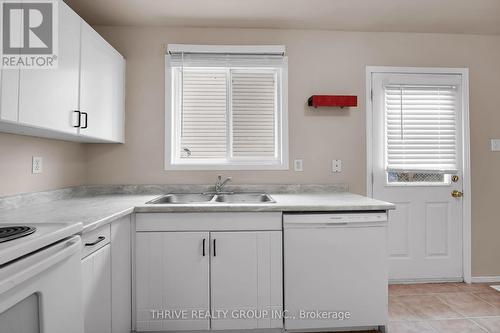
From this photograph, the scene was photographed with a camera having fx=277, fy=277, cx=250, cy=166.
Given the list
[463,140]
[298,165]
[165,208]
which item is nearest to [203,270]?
[165,208]

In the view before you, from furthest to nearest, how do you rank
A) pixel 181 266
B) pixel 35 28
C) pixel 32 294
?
pixel 181 266 < pixel 35 28 < pixel 32 294

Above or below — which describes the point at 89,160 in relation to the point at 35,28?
below

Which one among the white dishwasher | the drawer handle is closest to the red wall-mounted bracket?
the white dishwasher

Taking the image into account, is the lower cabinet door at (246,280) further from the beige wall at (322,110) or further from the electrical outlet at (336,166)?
the electrical outlet at (336,166)

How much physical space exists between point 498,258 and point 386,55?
89.1 inches

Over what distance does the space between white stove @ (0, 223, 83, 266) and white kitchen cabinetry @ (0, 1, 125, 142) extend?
56 cm

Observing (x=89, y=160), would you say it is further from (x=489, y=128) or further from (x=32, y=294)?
(x=489, y=128)

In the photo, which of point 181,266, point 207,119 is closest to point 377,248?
point 181,266

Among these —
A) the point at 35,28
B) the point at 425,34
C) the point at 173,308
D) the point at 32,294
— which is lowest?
the point at 173,308

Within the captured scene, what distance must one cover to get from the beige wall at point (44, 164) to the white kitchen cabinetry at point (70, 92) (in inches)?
4.8

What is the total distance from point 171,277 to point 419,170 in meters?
2.39

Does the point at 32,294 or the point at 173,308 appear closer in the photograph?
the point at 32,294

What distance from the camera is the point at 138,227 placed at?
1810mm

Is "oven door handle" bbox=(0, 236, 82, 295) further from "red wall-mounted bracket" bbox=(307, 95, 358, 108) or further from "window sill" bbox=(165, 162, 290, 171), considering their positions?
"red wall-mounted bracket" bbox=(307, 95, 358, 108)
